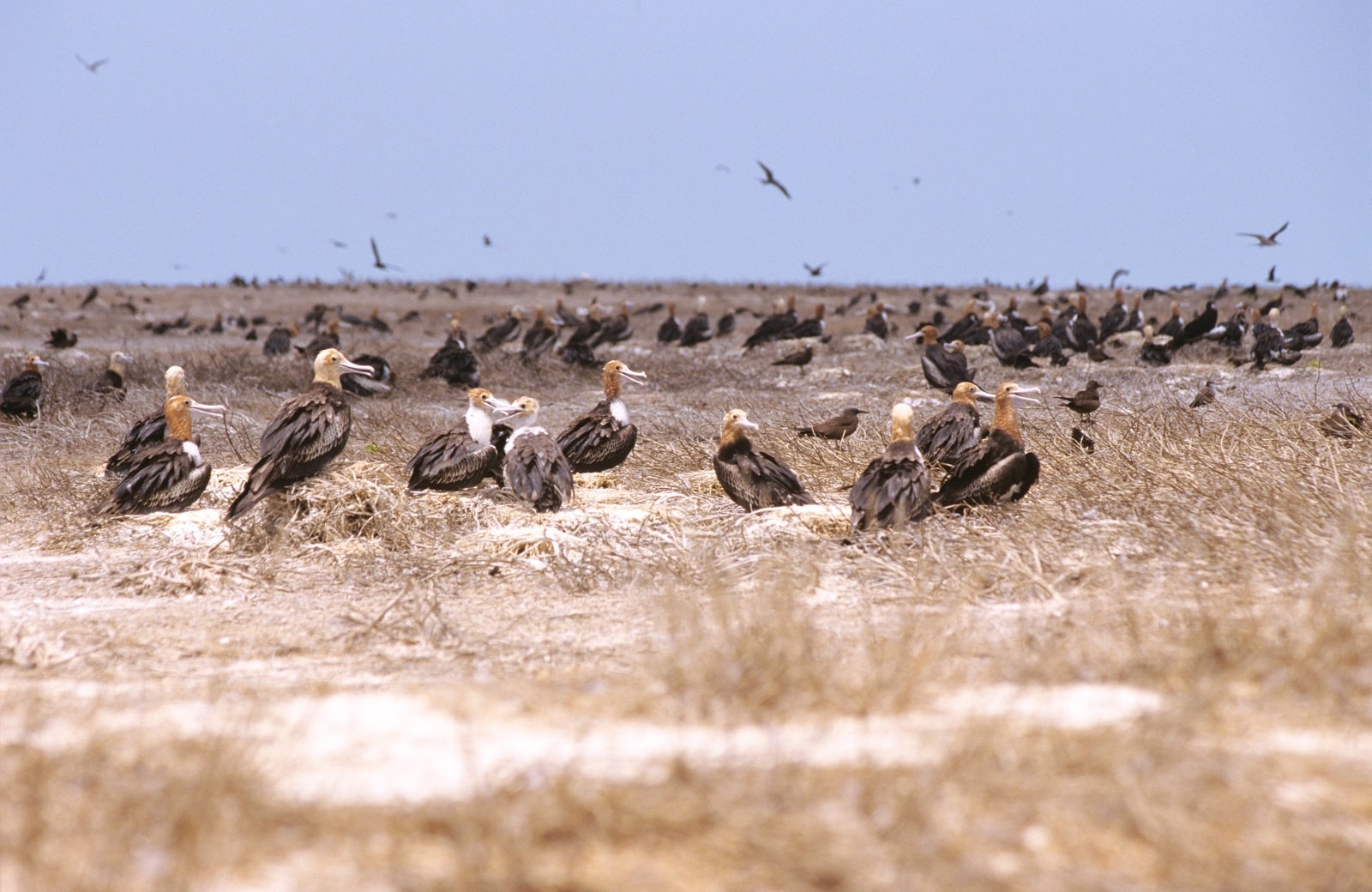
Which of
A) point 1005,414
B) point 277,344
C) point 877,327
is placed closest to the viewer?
point 1005,414

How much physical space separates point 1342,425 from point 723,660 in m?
5.71

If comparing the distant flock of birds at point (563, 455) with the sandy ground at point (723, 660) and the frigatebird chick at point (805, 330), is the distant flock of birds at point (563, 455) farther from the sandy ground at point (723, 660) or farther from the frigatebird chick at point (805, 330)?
the frigatebird chick at point (805, 330)

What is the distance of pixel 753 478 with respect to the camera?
7281 millimetres

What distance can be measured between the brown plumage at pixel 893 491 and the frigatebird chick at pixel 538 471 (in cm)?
185

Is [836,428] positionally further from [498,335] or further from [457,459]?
[498,335]

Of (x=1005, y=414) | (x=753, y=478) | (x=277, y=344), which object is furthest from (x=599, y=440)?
(x=277, y=344)

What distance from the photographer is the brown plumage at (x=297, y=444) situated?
23.8 ft

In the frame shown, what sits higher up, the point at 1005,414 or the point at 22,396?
the point at 1005,414

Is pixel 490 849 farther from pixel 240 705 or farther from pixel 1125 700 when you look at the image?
pixel 1125 700

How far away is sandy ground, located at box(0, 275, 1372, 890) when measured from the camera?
8.93 ft

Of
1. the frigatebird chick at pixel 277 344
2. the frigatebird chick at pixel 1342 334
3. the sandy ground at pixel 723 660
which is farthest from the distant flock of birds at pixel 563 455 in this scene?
the frigatebird chick at pixel 277 344

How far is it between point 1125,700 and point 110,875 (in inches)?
97.3

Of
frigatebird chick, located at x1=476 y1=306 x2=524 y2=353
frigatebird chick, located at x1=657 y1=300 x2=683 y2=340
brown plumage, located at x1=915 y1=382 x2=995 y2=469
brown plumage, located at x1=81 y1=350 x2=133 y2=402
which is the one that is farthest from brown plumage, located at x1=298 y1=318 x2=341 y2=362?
brown plumage, located at x1=915 y1=382 x2=995 y2=469

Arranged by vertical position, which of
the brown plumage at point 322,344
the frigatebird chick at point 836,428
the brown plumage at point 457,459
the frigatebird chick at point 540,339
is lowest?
the brown plumage at point 322,344
